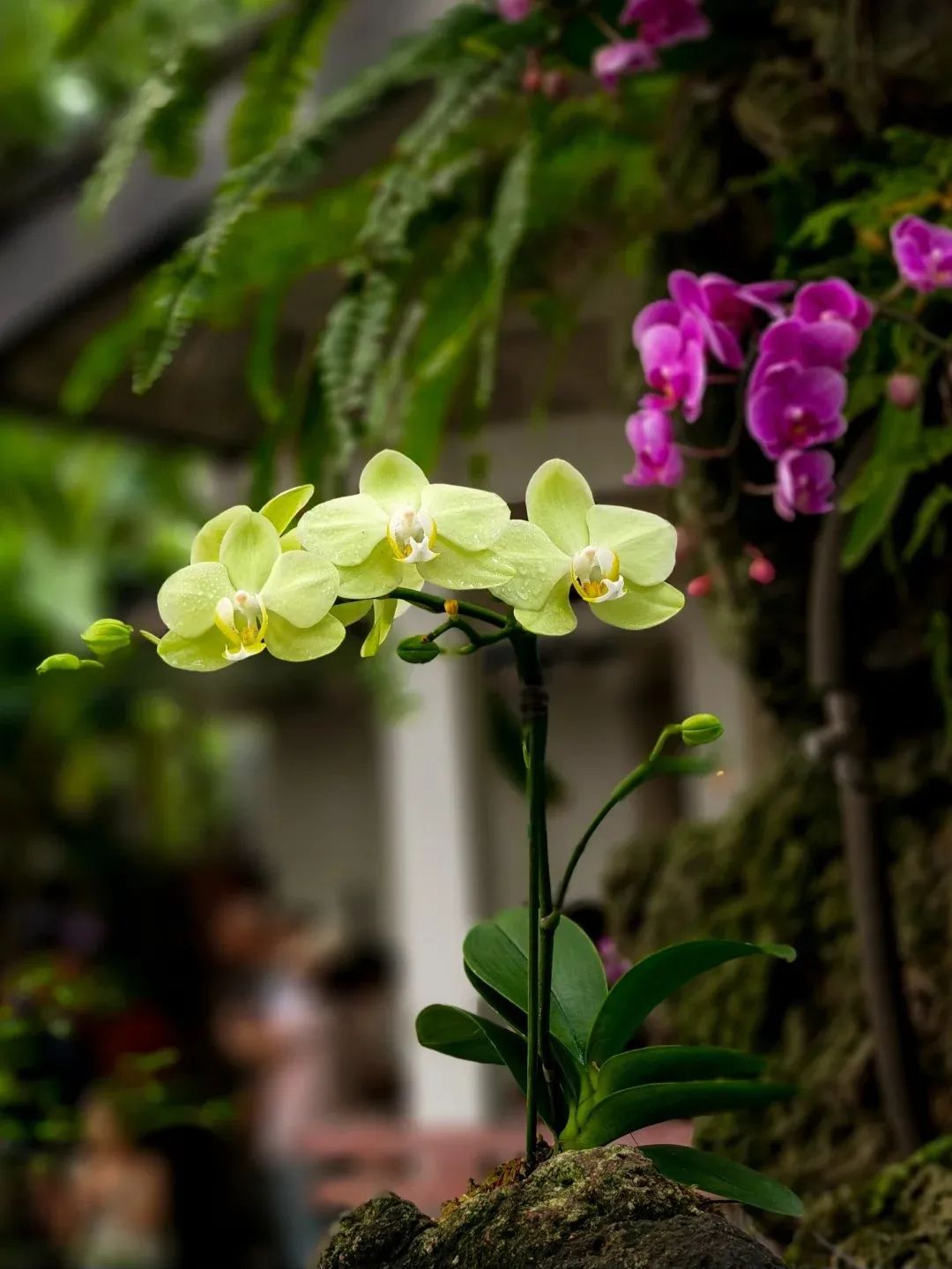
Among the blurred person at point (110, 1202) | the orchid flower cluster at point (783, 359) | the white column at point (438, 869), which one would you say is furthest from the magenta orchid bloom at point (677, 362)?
the blurred person at point (110, 1202)

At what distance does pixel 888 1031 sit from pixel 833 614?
0.28 metres

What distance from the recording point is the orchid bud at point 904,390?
697mm

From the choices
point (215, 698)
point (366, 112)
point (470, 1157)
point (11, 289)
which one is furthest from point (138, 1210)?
point (215, 698)

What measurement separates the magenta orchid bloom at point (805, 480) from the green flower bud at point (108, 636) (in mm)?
359

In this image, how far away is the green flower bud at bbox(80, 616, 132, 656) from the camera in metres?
0.45

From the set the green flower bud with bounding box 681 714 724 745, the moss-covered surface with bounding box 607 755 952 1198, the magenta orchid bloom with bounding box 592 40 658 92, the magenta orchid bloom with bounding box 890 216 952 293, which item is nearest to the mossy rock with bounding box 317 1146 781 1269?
the green flower bud with bounding box 681 714 724 745

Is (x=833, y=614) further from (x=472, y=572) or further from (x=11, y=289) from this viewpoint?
(x=11, y=289)

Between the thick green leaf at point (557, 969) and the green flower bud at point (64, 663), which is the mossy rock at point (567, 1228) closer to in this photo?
the thick green leaf at point (557, 969)

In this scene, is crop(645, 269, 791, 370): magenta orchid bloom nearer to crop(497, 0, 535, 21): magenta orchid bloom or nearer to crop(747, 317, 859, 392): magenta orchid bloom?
crop(747, 317, 859, 392): magenta orchid bloom

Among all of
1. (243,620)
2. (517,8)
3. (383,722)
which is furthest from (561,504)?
(383,722)

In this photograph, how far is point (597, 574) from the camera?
0.47 meters

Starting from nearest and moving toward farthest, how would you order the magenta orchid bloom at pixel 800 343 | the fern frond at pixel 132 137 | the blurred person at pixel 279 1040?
the magenta orchid bloom at pixel 800 343
the fern frond at pixel 132 137
the blurred person at pixel 279 1040

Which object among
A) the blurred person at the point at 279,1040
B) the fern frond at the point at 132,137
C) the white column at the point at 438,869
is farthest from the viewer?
the blurred person at the point at 279,1040

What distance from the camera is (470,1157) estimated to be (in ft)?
3.26
